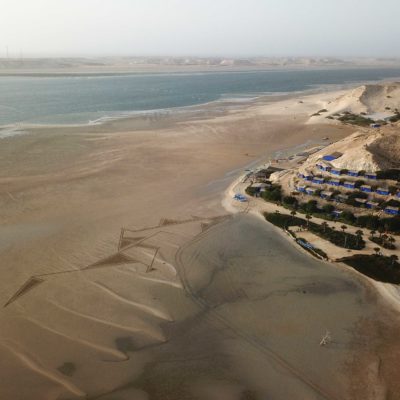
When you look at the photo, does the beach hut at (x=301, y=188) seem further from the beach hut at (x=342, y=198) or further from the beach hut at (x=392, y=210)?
the beach hut at (x=392, y=210)

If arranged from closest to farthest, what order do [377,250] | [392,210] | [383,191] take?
[377,250] < [392,210] < [383,191]

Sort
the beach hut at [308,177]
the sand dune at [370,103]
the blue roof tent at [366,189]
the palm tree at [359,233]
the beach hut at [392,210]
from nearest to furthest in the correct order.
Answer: the palm tree at [359,233], the beach hut at [392,210], the blue roof tent at [366,189], the beach hut at [308,177], the sand dune at [370,103]

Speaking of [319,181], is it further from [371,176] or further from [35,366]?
[35,366]

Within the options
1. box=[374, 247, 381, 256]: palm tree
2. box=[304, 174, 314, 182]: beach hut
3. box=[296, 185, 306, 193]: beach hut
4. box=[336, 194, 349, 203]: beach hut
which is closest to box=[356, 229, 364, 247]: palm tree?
box=[374, 247, 381, 256]: palm tree

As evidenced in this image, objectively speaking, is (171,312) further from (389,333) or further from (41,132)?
(41,132)

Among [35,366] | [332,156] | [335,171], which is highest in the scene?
[332,156]

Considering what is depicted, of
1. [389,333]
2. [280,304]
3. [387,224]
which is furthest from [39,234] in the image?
[387,224]

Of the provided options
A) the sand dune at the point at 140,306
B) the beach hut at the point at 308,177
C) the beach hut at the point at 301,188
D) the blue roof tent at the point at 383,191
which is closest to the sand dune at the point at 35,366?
the sand dune at the point at 140,306

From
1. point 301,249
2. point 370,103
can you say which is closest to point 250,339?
point 301,249
